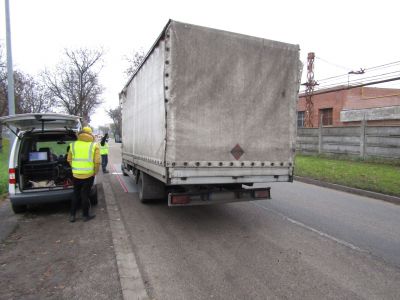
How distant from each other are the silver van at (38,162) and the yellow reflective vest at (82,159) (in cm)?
76

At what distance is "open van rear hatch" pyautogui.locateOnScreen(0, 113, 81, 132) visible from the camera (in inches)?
244

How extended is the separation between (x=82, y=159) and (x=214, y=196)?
103 inches

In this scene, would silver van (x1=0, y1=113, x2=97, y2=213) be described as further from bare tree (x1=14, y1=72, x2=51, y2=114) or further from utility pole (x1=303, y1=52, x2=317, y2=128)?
utility pole (x1=303, y1=52, x2=317, y2=128)

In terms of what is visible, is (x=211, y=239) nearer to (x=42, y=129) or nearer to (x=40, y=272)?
(x=40, y=272)

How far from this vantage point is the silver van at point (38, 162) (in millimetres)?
6320

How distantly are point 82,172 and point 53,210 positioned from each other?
1.68 meters

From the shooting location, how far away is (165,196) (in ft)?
24.3

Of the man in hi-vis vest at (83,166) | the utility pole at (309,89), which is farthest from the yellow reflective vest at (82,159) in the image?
the utility pole at (309,89)

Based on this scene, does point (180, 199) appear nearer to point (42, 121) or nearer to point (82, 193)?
point (82, 193)

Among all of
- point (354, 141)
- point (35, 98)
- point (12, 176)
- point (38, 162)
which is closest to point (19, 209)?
point (12, 176)

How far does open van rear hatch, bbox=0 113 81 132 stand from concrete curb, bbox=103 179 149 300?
2216 mm

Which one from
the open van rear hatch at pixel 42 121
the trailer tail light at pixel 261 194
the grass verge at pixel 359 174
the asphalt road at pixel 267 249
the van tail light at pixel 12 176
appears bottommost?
the asphalt road at pixel 267 249

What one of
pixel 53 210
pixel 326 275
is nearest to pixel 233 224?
pixel 326 275

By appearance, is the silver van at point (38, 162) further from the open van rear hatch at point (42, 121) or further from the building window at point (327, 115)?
the building window at point (327, 115)
